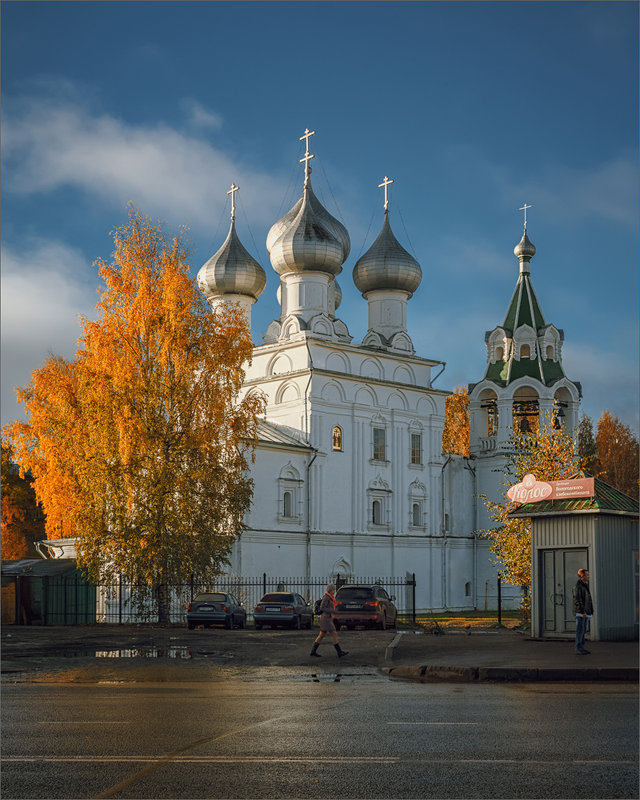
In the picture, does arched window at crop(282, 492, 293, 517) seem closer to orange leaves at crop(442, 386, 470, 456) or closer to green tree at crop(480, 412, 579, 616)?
green tree at crop(480, 412, 579, 616)

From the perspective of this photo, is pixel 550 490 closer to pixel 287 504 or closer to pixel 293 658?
pixel 293 658

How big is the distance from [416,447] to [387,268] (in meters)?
9.56

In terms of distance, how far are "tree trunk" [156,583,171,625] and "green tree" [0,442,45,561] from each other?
33.4 metres

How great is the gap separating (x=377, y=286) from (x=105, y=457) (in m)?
25.9

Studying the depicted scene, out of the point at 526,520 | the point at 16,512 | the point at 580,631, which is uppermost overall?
the point at 526,520

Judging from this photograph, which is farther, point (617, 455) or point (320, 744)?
point (617, 455)

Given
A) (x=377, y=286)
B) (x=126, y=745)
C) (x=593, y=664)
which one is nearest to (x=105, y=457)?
(x=593, y=664)

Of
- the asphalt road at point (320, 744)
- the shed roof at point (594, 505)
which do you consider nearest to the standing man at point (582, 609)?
the shed roof at point (594, 505)

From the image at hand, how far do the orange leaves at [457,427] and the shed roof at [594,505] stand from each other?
163 feet

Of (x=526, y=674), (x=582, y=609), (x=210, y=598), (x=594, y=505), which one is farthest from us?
(x=210, y=598)

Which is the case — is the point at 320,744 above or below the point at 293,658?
above

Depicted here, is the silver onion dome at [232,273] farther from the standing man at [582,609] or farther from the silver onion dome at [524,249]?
the standing man at [582,609]

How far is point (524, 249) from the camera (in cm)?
5916

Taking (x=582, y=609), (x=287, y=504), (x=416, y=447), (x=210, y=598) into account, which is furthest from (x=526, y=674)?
(x=416, y=447)
